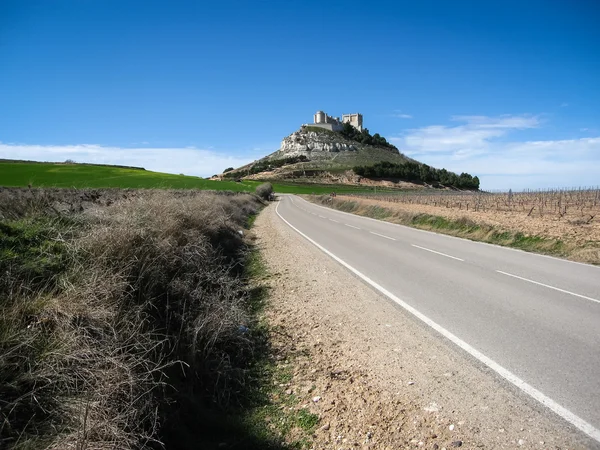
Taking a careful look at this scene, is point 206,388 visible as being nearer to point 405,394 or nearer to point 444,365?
point 405,394

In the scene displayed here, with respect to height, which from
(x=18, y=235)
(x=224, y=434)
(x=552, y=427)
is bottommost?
(x=224, y=434)

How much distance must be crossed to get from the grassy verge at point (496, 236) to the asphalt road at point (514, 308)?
39.5 inches

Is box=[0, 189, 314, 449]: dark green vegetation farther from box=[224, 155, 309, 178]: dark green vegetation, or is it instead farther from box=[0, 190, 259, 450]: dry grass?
box=[224, 155, 309, 178]: dark green vegetation

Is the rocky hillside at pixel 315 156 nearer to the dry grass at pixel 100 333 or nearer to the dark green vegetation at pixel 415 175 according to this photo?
the dark green vegetation at pixel 415 175

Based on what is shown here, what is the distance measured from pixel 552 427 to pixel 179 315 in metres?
3.96

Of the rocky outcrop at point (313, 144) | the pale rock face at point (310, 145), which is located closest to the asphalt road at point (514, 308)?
the rocky outcrop at point (313, 144)

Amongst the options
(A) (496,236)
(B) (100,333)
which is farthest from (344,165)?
(B) (100,333)

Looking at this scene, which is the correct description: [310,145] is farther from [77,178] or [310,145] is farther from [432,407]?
[432,407]

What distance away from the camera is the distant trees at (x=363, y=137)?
7298 inches

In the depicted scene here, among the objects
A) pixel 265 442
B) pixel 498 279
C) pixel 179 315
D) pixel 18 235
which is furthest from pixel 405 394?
pixel 498 279

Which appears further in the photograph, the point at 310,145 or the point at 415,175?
the point at 310,145

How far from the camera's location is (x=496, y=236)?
47.6ft

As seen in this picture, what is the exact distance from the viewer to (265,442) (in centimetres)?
320

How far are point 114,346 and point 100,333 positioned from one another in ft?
0.61
